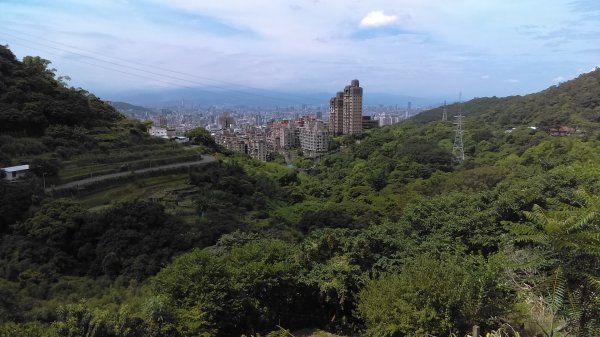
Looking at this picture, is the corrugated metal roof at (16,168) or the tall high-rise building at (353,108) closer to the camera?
the corrugated metal roof at (16,168)

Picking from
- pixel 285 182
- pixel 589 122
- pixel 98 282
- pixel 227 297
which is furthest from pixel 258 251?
pixel 589 122

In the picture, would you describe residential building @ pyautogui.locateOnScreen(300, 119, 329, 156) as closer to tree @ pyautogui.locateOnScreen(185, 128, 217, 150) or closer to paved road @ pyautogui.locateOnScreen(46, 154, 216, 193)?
tree @ pyautogui.locateOnScreen(185, 128, 217, 150)

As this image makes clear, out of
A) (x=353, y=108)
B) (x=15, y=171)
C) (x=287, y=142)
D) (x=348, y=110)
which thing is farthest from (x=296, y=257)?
(x=287, y=142)

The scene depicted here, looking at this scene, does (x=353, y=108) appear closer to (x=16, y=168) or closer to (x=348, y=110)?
(x=348, y=110)

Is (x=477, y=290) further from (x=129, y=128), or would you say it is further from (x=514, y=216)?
(x=129, y=128)

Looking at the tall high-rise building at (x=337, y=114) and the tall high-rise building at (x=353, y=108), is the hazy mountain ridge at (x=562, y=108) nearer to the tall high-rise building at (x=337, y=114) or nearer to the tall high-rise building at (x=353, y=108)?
the tall high-rise building at (x=353, y=108)

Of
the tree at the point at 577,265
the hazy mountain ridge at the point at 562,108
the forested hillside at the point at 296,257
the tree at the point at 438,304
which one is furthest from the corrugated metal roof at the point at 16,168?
the hazy mountain ridge at the point at 562,108
